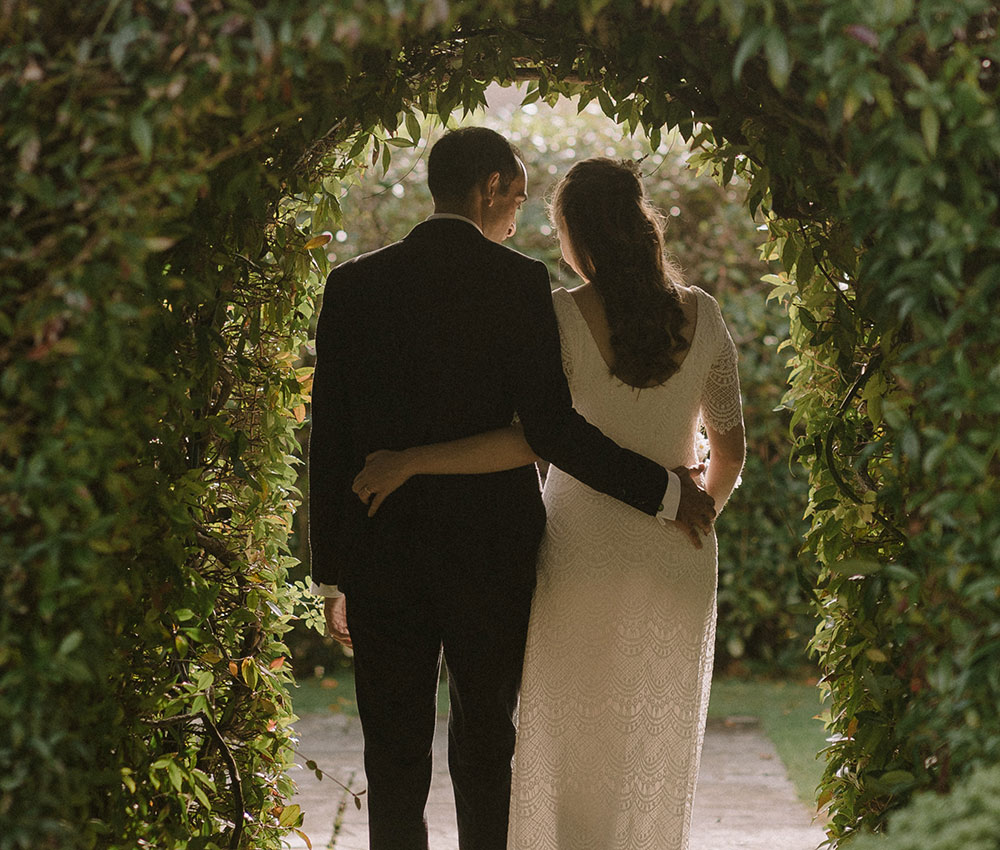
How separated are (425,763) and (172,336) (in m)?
1.23

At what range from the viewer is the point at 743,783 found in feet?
16.0

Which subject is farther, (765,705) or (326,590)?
(765,705)

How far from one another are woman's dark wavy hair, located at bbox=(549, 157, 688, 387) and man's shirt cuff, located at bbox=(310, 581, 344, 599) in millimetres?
908

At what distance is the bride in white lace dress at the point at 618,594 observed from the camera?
2.96 meters

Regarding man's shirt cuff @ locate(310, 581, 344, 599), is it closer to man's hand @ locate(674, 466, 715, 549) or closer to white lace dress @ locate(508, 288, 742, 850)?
white lace dress @ locate(508, 288, 742, 850)

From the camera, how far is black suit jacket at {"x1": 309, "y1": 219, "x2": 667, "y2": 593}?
112 inches

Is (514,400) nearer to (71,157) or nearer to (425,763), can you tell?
(425,763)

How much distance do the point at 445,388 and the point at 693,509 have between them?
0.68 meters

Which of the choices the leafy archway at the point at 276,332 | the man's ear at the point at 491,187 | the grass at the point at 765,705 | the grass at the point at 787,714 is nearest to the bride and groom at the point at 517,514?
the man's ear at the point at 491,187

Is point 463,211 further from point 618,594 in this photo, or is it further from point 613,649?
point 613,649

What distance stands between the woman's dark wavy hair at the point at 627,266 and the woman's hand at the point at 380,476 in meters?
0.58

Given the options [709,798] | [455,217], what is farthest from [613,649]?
[709,798]

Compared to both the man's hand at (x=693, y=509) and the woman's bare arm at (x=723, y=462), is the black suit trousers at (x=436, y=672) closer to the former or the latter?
the man's hand at (x=693, y=509)

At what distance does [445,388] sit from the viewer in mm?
2875
